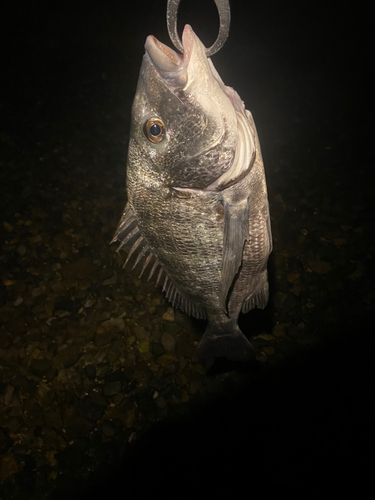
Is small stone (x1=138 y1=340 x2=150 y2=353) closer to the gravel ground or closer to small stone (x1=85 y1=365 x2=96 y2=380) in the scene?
the gravel ground

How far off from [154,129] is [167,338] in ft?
4.64

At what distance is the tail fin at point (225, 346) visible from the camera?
1474 millimetres

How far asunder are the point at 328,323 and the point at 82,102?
3.95m

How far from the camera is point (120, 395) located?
73.2 inches

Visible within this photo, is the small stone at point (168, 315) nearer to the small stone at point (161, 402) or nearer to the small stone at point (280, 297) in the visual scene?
the small stone at point (161, 402)

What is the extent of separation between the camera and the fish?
0.98 m

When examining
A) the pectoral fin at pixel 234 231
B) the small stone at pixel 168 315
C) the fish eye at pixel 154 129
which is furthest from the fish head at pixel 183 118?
the small stone at pixel 168 315

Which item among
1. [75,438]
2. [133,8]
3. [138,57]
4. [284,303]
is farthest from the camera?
[133,8]

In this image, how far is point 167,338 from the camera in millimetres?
2053

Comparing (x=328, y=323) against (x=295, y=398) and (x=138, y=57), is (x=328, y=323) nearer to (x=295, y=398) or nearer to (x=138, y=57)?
(x=295, y=398)

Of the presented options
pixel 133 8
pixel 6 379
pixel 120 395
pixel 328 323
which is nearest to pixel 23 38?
pixel 133 8

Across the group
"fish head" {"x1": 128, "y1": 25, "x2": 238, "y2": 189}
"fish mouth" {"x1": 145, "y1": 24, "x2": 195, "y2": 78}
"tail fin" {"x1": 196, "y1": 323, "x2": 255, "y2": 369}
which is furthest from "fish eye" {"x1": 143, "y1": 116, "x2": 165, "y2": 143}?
"tail fin" {"x1": 196, "y1": 323, "x2": 255, "y2": 369}

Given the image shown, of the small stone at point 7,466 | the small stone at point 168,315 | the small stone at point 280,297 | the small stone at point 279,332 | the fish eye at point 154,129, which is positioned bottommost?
the small stone at point 7,466

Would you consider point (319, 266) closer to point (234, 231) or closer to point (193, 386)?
point (193, 386)
